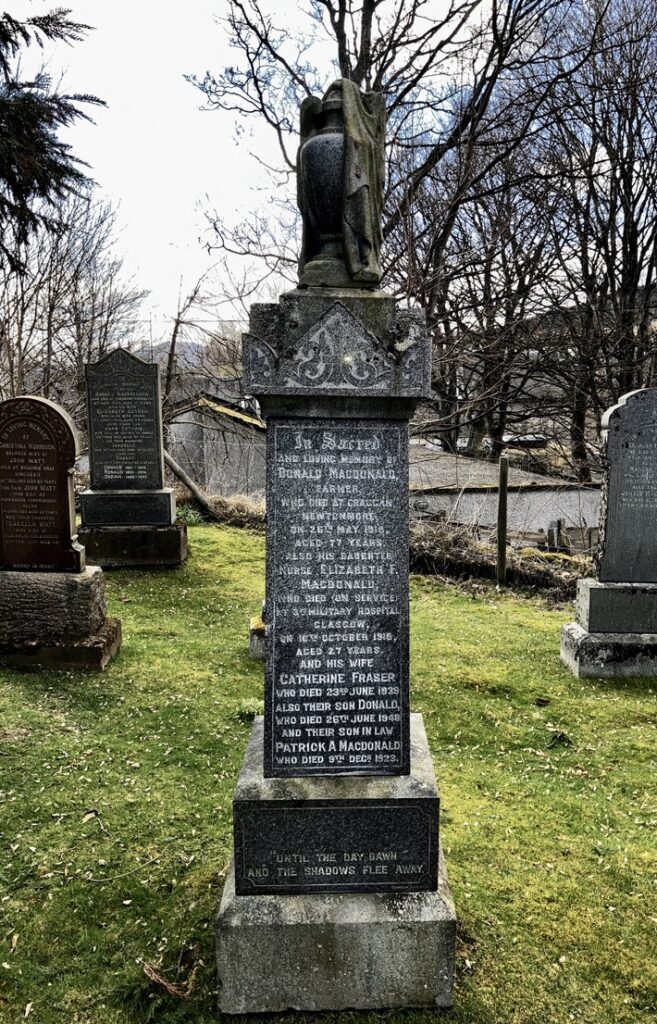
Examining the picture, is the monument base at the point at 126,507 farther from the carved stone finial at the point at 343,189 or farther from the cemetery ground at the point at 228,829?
the carved stone finial at the point at 343,189

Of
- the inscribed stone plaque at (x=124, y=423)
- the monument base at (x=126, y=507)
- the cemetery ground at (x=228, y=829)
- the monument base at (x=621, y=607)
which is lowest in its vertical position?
the cemetery ground at (x=228, y=829)

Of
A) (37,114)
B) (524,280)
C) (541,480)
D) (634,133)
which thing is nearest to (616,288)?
(524,280)

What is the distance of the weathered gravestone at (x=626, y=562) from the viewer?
6645 mm

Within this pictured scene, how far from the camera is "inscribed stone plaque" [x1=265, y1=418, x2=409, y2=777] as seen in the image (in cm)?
295

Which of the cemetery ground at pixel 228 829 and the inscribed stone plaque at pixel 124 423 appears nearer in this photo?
the cemetery ground at pixel 228 829

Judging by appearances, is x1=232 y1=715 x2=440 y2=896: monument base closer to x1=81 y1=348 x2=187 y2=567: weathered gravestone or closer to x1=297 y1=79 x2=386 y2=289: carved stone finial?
x1=297 y1=79 x2=386 y2=289: carved stone finial

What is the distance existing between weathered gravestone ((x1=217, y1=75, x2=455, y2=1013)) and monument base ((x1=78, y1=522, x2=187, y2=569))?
287 inches

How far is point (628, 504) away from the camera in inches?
266

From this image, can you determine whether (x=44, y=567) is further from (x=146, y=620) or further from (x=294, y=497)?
(x=294, y=497)

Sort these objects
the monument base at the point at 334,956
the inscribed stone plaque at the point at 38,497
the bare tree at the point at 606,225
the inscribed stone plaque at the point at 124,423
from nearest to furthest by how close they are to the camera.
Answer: the monument base at the point at 334,956 → the inscribed stone plaque at the point at 38,497 → the inscribed stone plaque at the point at 124,423 → the bare tree at the point at 606,225

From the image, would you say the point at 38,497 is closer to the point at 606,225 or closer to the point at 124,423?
the point at 124,423

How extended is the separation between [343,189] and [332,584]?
179 cm

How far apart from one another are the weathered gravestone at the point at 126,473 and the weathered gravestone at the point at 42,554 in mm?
3449

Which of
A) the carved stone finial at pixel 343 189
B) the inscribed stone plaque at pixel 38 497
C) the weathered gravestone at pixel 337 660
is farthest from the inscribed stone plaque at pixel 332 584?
the inscribed stone plaque at pixel 38 497
